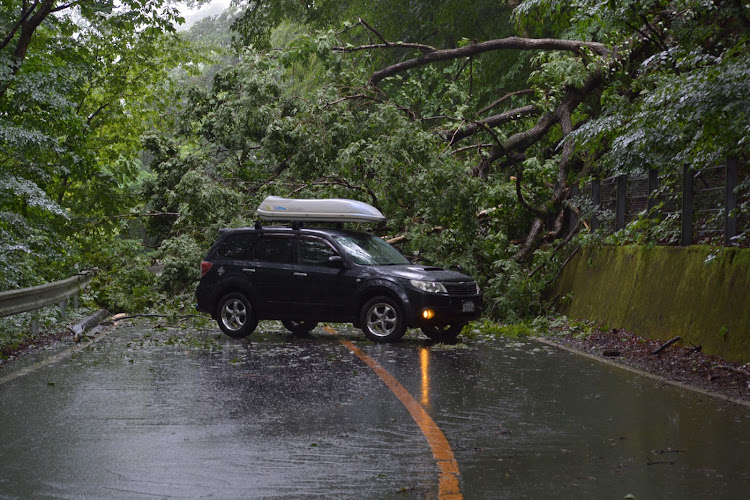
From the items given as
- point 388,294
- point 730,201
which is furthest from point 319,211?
point 730,201

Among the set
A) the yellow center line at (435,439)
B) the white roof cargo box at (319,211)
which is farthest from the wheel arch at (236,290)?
the yellow center line at (435,439)

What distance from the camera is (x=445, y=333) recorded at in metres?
16.1

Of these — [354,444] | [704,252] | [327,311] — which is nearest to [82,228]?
[327,311]

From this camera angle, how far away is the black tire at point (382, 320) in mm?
15164

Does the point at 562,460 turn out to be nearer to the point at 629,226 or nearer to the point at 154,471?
the point at 154,471

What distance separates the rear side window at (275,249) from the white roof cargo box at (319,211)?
2.70 ft

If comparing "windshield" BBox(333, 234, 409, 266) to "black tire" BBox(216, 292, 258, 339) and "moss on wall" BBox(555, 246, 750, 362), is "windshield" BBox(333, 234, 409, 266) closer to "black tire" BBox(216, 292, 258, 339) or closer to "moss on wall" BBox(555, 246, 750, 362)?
"black tire" BBox(216, 292, 258, 339)

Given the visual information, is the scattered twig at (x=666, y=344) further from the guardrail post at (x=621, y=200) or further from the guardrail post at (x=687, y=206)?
the guardrail post at (x=621, y=200)

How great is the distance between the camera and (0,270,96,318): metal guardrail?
1279 cm

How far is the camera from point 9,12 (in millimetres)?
19594

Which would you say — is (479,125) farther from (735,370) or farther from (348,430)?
(348,430)

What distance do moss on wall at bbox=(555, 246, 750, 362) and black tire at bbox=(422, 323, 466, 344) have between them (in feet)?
8.45

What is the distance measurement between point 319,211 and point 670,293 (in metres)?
6.16

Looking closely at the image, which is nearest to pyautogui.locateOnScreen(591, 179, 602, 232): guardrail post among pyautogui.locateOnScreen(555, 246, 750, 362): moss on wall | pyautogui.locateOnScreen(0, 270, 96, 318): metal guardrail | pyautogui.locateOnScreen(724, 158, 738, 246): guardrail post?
pyautogui.locateOnScreen(555, 246, 750, 362): moss on wall
